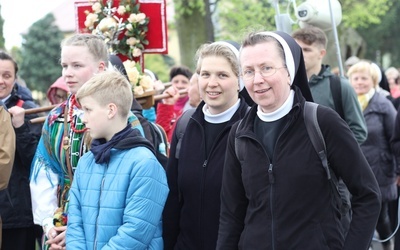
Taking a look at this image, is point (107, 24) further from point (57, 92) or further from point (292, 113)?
point (292, 113)

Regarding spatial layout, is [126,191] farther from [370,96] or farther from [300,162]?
[370,96]

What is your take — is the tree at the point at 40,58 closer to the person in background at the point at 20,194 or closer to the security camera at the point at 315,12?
the security camera at the point at 315,12

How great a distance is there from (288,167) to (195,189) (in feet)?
3.20

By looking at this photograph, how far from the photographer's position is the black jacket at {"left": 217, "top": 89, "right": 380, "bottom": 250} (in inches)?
139

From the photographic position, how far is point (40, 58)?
40750mm

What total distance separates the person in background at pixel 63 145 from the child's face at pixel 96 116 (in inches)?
16.8

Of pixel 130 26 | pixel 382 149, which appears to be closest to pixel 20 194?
pixel 130 26

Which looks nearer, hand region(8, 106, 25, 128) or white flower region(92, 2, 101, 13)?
hand region(8, 106, 25, 128)

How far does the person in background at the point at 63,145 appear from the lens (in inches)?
187

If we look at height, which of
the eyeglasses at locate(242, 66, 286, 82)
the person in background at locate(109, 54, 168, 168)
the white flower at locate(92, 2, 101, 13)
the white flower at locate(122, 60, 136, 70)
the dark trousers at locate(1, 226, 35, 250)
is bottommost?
the dark trousers at locate(1, 226, 35, 250)

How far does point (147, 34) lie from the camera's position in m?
6.91

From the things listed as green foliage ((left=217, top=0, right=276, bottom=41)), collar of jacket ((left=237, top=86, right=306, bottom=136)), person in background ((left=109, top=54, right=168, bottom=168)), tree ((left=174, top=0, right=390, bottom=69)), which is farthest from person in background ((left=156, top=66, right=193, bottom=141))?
green foliage ((left=217, top=0, right=276, bottom=41))

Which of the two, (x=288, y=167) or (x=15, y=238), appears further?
(x=15, y=238)

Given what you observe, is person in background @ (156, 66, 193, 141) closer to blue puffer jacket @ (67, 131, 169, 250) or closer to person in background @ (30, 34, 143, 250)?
person in background @ (30, 34, 143, 250)
